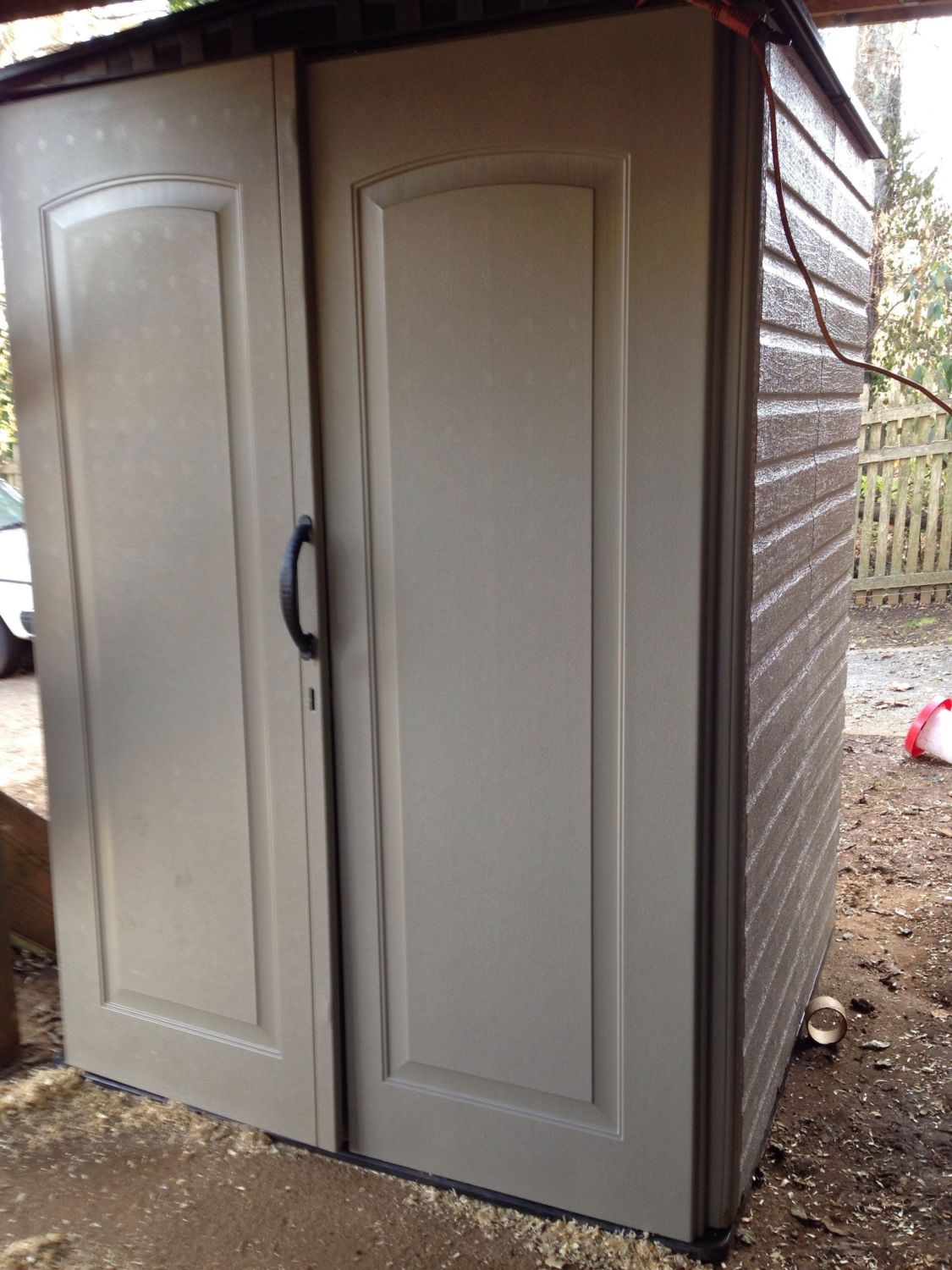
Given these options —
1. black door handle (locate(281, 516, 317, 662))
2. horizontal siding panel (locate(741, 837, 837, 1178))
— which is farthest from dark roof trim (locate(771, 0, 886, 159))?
horizontal siding panel (locate(741, 837, 837, 1178))

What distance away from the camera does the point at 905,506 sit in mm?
8523

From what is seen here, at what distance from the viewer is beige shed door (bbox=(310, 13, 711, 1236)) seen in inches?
73.0

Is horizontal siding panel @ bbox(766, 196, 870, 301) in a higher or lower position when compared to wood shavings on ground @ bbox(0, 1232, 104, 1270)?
higher

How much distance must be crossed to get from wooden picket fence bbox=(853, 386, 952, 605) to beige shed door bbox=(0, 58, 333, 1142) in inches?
278

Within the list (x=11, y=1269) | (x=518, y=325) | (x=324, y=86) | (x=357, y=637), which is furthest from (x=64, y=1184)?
(x=324, y=86)

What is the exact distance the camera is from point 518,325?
1947 mm

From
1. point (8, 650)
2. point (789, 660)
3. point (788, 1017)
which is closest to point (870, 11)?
point (789, 660)

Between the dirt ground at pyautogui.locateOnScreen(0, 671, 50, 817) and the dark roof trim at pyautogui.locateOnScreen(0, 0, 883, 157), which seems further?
the dirt ground at pyautogui.locateOnScreen(0, 671, 50, 817)

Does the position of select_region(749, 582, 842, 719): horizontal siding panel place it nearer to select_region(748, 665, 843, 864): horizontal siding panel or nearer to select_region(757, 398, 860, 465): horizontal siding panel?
select_region(748, 665, 843, 864): horizontal siding panel

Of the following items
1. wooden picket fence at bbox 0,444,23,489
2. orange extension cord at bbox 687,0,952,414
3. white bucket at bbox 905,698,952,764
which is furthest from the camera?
wooden picket fence at bbox 0,444,23,489

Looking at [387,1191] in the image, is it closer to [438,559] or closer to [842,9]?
[438,559]

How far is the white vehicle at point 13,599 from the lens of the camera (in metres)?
6.67

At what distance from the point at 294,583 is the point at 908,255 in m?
8.97

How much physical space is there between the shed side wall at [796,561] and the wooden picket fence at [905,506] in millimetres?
5675
